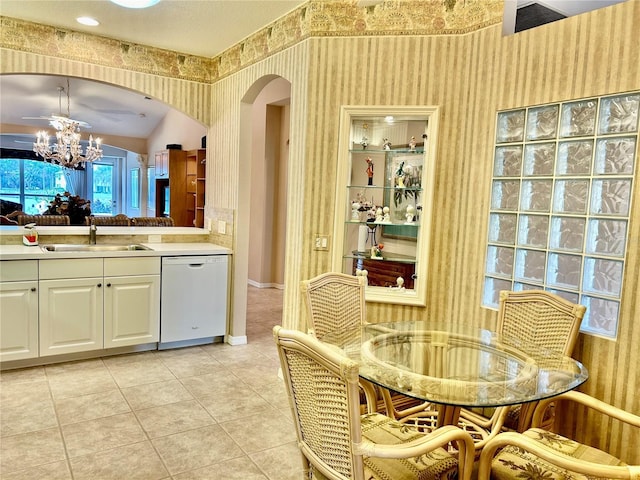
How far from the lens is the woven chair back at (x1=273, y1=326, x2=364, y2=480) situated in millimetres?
1368

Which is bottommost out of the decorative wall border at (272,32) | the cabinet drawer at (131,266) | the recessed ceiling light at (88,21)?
the cabinet drawer at (131,266)

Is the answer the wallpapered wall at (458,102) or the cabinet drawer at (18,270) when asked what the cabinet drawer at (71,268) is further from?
the wallpapered wall at (458,102)

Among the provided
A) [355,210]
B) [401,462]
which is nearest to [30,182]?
[355,210]

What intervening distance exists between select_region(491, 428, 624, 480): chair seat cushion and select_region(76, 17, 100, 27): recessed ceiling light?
4.05m

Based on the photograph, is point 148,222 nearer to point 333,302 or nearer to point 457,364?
point 333,302

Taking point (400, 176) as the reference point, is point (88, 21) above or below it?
above

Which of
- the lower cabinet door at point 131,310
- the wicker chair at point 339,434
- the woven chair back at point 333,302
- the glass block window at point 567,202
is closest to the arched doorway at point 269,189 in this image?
the lower cabinet door at point 131,310

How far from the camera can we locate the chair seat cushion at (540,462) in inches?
66.3

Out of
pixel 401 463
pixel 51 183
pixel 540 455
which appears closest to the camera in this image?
pixel 540 455

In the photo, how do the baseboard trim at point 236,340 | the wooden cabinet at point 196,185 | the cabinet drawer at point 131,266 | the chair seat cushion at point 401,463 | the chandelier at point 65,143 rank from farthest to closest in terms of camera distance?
the wooden cabinet at point 196,185 < the chandelier at point 65,143 < the baseboard trim at point 236,340 < the cabinet drawer at point 131,266 < the chair seat cushion at point 401,463

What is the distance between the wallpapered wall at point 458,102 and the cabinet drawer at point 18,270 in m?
1.59

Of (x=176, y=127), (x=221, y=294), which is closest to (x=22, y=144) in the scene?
(x=176, y=127)

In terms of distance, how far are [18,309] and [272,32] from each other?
2.89 m

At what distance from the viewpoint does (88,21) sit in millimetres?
3633
